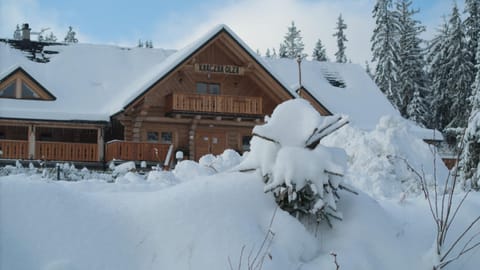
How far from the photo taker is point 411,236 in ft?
19.1

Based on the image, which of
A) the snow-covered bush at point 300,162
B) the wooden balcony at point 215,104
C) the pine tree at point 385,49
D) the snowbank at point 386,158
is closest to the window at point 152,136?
the wooden balcony at point 215,104

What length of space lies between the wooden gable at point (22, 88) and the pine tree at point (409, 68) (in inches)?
1048

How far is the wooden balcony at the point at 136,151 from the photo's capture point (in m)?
23.7

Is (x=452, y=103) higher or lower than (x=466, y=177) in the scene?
higher

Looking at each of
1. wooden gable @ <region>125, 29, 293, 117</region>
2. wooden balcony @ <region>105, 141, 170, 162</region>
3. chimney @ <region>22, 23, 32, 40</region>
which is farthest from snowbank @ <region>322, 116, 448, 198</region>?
chimney @ <region>22, 23, 32, 40</region>

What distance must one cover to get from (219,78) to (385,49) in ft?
74.4

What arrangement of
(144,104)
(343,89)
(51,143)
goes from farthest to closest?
(343,89) → (144,104) → (51,143)

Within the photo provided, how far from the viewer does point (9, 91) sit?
25.3 metres

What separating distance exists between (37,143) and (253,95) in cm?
907

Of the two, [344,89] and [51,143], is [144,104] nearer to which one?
[51,143]

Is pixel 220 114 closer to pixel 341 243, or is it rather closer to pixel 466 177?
pixel 466 177

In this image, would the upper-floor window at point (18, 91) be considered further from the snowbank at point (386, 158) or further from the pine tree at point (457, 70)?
the pine tree at point (457, 70)

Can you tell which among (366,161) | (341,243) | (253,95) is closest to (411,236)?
(341,243)

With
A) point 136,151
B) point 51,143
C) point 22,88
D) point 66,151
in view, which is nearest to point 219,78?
point 136,151
